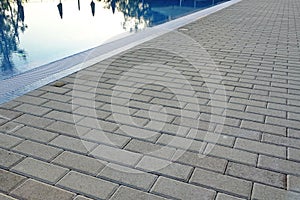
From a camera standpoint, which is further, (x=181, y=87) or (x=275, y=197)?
(x=181, y=87)

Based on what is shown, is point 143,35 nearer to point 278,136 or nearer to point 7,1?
point 278,136

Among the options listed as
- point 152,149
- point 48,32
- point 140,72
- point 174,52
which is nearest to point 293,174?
point 152,149

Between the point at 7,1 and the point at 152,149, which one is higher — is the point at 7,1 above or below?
above

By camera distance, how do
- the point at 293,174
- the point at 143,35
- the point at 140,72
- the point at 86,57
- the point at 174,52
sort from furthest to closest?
1. the point at 143,35
2. the point at 174,52
3. the point at 86,57
4. the point at 140,72
5. the point at 293,174

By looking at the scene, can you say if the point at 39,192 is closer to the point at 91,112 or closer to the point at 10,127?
the point at 10,127

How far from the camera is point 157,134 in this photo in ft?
8.82

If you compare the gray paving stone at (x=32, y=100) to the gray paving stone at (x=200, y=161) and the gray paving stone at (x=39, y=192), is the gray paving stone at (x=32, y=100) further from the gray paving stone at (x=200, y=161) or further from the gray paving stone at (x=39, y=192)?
the gray paving stone at (x=200, y=161)

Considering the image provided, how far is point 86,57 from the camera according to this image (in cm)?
516

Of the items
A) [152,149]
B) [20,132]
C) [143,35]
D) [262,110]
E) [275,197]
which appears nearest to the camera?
[275,197]

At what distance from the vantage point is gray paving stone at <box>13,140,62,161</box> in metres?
2.33

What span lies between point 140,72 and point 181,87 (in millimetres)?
844

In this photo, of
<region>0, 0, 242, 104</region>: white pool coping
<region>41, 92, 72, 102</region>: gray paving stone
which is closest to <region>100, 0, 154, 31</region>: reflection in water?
<region>0, 0, 242, 104</region>: white pool coping

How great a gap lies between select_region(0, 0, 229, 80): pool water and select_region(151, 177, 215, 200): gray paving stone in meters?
3.65

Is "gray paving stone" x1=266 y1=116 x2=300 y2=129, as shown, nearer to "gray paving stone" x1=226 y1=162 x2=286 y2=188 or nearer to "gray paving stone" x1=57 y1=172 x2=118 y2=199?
"gray paving stone" x1=226 y1=162 x2=286 y2=188
